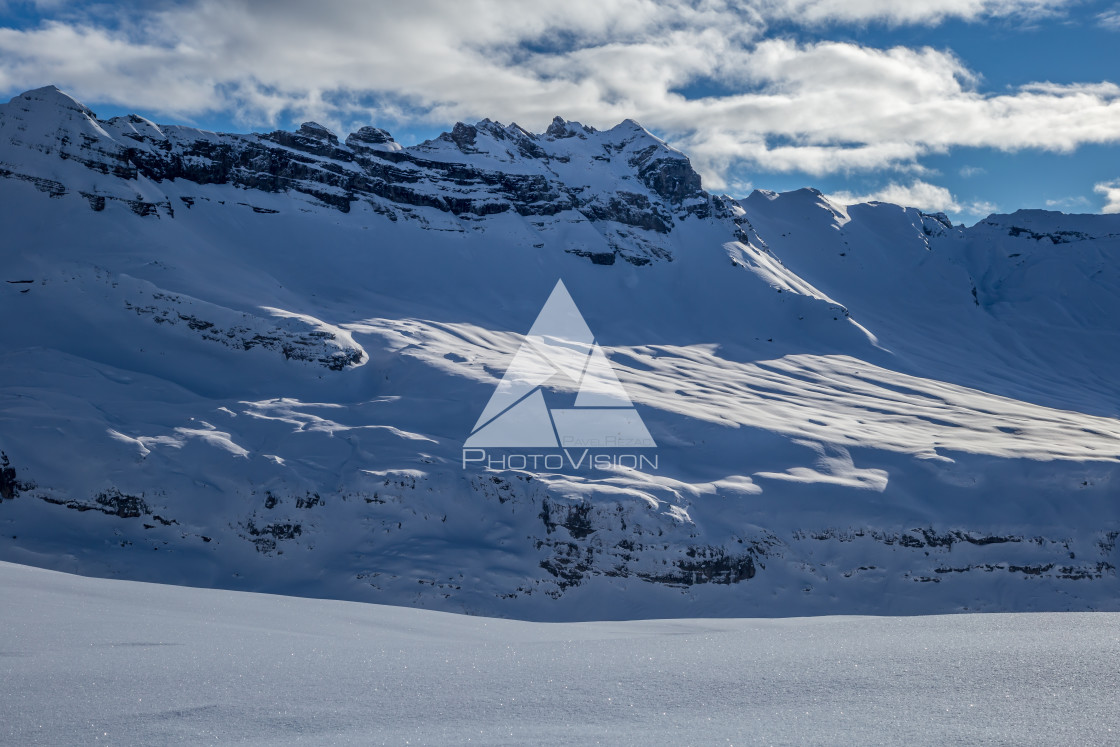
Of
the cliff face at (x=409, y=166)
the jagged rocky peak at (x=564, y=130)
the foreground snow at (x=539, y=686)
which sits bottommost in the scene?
the foreground snow at (x=539, y=686)

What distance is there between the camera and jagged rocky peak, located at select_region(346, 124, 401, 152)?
77500mm

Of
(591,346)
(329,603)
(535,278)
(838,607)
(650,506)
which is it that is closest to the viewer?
(329,603)

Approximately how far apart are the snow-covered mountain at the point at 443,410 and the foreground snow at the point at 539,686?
49.9ft

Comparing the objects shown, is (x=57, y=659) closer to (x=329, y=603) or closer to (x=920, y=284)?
(x=329, y=603)

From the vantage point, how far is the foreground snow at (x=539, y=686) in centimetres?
552

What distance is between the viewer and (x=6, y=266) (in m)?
40.4

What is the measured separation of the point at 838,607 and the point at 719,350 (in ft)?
129

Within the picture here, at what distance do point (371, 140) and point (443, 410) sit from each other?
5412cm

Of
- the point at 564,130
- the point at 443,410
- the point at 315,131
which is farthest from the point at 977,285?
the point at 443,410

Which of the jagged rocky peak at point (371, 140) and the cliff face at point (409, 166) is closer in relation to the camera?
the cliff face at point (409, 166)

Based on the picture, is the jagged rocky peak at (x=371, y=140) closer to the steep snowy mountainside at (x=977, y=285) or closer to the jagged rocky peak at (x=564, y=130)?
the jagged rocky peak at (x=564, y=130)

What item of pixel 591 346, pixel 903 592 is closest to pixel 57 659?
pixel 903 592

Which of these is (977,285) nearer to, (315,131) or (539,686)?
(315,131)

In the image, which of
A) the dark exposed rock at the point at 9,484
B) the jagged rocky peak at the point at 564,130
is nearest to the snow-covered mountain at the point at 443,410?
the dark exposed rock at the point at 9,484
